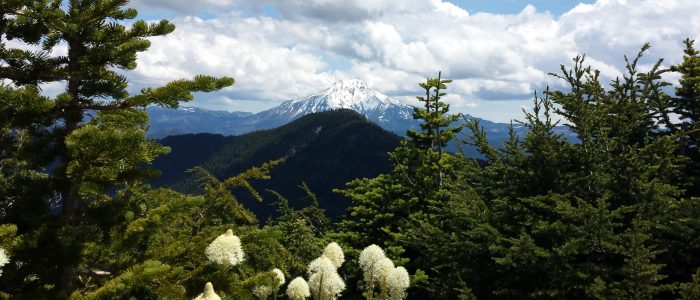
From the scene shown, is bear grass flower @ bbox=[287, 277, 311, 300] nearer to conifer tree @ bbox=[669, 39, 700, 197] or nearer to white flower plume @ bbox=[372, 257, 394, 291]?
white flower plume @ bbox=[372, 257, 394, 291]

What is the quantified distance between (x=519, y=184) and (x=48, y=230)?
9.12 meters

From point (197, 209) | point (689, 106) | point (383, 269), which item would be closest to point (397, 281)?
point (383, 269)

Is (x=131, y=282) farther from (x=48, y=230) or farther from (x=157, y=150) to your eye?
(x=157, y=150)

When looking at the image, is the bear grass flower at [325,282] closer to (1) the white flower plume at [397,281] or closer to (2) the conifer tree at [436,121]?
(1) the white flower plume at [397,281]

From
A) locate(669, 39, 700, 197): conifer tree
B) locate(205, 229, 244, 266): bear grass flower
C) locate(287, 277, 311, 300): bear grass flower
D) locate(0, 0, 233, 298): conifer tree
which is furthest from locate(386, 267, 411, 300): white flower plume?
locate(669, 39, 700, 197): conifer tree

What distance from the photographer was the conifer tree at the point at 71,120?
4984 mm

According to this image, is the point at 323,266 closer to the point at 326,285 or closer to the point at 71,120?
the point at 326,285

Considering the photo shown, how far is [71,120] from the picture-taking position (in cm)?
553

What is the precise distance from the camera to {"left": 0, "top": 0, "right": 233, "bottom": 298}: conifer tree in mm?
4984

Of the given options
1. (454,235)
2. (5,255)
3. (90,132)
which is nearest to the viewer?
(5,255)

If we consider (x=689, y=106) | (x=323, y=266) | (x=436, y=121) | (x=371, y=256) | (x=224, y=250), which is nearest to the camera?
(x=224, y=250)

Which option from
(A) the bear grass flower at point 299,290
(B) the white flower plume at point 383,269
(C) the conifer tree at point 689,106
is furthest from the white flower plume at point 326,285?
(C) the conifer tree at point 689,106

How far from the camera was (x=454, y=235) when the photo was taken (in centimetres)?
1036

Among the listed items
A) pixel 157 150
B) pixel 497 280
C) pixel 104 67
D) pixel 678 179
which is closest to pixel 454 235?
pixel 497 280
